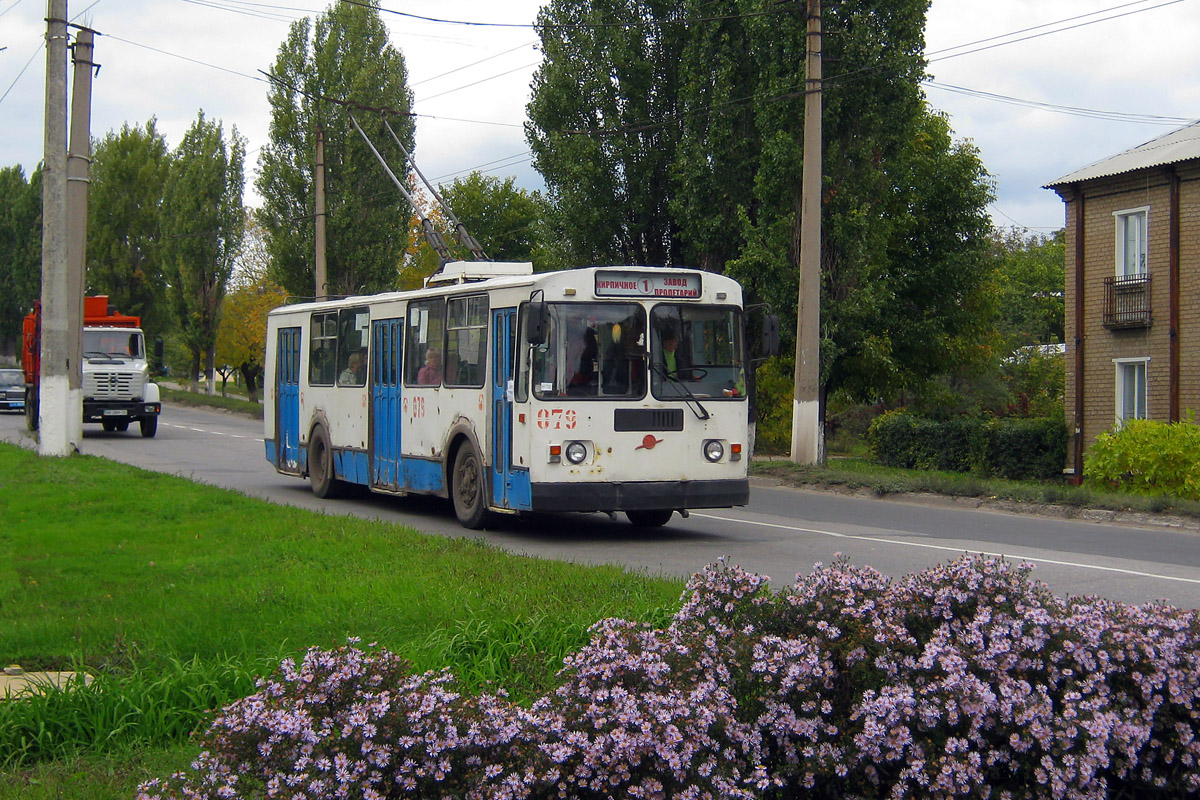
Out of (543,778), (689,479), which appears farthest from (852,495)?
(543,778)

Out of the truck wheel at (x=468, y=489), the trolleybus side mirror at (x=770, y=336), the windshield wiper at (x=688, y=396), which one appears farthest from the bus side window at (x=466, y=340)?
the trolleybus side mirror at (x=770, y=336)

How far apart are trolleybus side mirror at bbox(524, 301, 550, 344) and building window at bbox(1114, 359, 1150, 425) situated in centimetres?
2091

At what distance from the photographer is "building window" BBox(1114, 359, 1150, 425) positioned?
29.3 meters

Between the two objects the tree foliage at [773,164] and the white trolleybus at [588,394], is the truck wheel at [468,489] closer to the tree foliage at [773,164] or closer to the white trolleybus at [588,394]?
the white trolleybus at [588,394]

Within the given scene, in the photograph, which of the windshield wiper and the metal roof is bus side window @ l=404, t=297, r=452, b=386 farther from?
the metal roof

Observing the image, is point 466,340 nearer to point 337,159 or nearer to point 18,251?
point 337,159

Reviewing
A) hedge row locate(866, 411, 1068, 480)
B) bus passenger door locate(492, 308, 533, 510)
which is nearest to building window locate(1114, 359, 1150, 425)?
hedge row locate(866, 411, 1068, 480)

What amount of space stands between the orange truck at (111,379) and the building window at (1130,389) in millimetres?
24257

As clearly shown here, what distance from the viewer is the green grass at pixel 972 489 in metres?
17.0

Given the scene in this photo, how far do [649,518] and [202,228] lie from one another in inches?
1815

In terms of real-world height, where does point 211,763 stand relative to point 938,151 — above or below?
below

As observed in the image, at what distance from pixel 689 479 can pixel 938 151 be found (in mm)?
26799

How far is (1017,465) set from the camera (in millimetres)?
30781

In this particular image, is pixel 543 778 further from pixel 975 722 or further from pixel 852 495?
pixel 852 495
